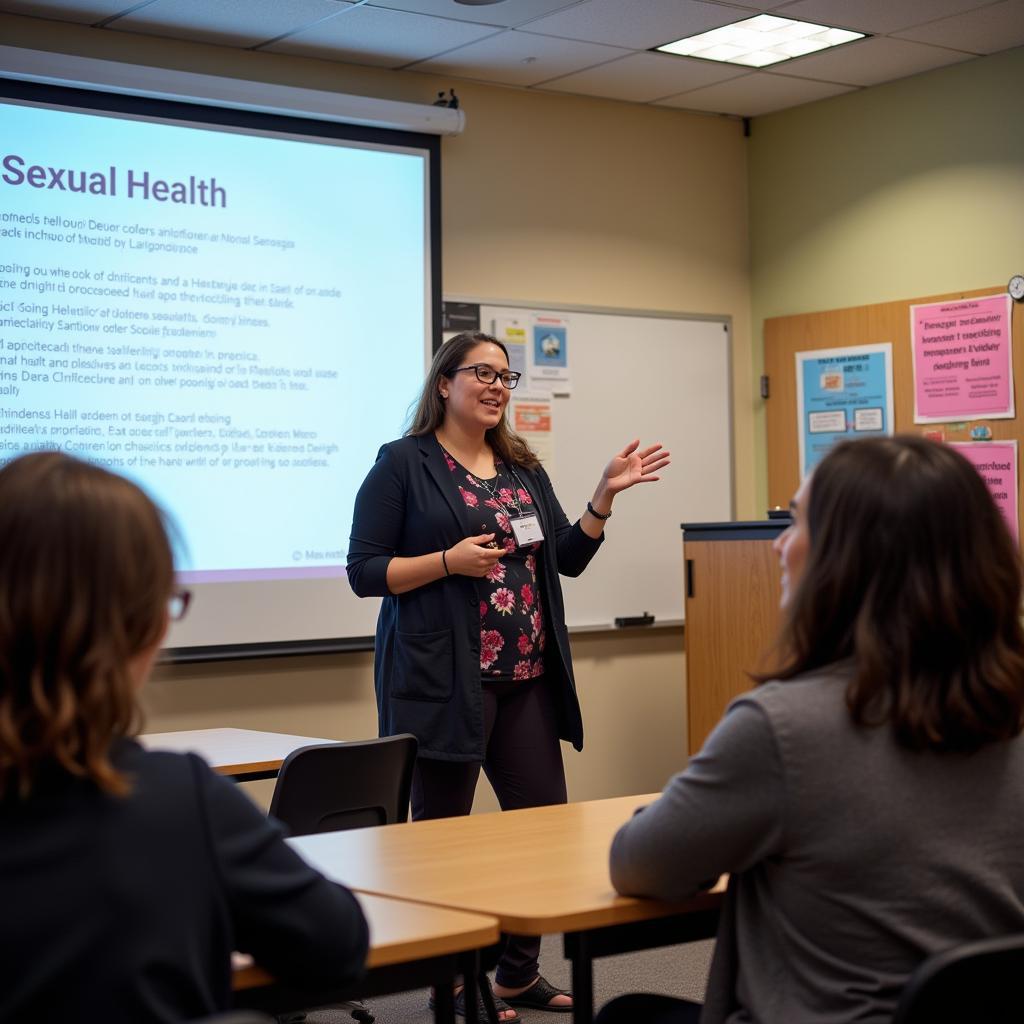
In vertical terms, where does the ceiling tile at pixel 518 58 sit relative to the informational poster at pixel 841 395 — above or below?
above

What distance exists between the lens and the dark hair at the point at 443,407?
345 cm

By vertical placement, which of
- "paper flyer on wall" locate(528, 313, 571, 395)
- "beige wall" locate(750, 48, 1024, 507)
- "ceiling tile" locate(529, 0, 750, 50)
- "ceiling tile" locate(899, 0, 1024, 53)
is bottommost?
"paper flyer on wall" locate(528, 313, 571, 395)

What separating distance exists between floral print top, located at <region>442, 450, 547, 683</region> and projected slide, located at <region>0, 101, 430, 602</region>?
1295mm

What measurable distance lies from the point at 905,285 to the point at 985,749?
3.98m

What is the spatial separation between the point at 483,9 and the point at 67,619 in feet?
11.5

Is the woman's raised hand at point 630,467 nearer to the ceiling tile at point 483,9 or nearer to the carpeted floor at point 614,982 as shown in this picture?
the carpeted floor at point 614,982

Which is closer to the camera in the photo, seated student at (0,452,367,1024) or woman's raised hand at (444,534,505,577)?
seated student at (0,452,367,1024)

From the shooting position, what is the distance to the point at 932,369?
5.06m

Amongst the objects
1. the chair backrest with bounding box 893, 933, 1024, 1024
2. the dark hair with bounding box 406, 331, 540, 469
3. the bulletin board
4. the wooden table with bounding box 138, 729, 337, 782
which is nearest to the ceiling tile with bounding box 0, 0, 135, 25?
the dark hair with bounding box 406, 331, 540, 469

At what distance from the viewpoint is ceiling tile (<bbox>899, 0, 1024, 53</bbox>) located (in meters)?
4.41

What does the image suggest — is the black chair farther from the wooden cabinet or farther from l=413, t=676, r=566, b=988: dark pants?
the wooden cabinet

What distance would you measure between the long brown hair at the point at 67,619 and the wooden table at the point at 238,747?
1693mm

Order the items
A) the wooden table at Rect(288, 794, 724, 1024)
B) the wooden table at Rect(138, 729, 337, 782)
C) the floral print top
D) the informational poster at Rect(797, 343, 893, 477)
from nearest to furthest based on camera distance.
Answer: the wooden table at Rect(288, 794, 724, 1024)
the wooden table at Rect(138, 729, 337, 782)
the floral print top
the informational poster at Rect(797, 343, 893, 477)

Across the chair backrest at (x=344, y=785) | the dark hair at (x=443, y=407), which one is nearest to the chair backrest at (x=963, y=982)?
the chair backrest at (x=344, y=785)
